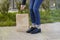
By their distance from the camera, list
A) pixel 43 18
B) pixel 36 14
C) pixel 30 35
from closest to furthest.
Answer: pixel 30 35
pixel 36 14
pixel 43 18

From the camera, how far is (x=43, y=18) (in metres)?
7.35

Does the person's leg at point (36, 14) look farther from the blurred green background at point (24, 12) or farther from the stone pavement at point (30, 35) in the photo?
the blurred green background at point (24, 12)

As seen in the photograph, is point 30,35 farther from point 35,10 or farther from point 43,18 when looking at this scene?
point 43,18

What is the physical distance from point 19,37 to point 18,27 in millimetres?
708

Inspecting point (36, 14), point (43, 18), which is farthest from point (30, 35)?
point (43, 18)

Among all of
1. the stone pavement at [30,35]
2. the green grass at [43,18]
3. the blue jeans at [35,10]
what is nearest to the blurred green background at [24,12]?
the green grass at [43,18]

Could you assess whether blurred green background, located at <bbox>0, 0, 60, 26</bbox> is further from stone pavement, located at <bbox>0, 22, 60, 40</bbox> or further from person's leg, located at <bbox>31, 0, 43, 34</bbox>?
person's leg, located at <bbox>31, 0, 43, 34</bbox>

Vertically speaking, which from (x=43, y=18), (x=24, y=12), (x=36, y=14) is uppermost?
(x=36, y=14)

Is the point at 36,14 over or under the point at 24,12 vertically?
over

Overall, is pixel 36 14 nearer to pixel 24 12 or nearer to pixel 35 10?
pixel 35 10

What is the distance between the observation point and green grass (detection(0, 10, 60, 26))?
263 inches

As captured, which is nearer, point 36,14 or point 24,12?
point 36,14

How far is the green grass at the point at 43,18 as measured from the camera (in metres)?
6.69

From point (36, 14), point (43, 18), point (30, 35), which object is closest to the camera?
point (30, 35)
